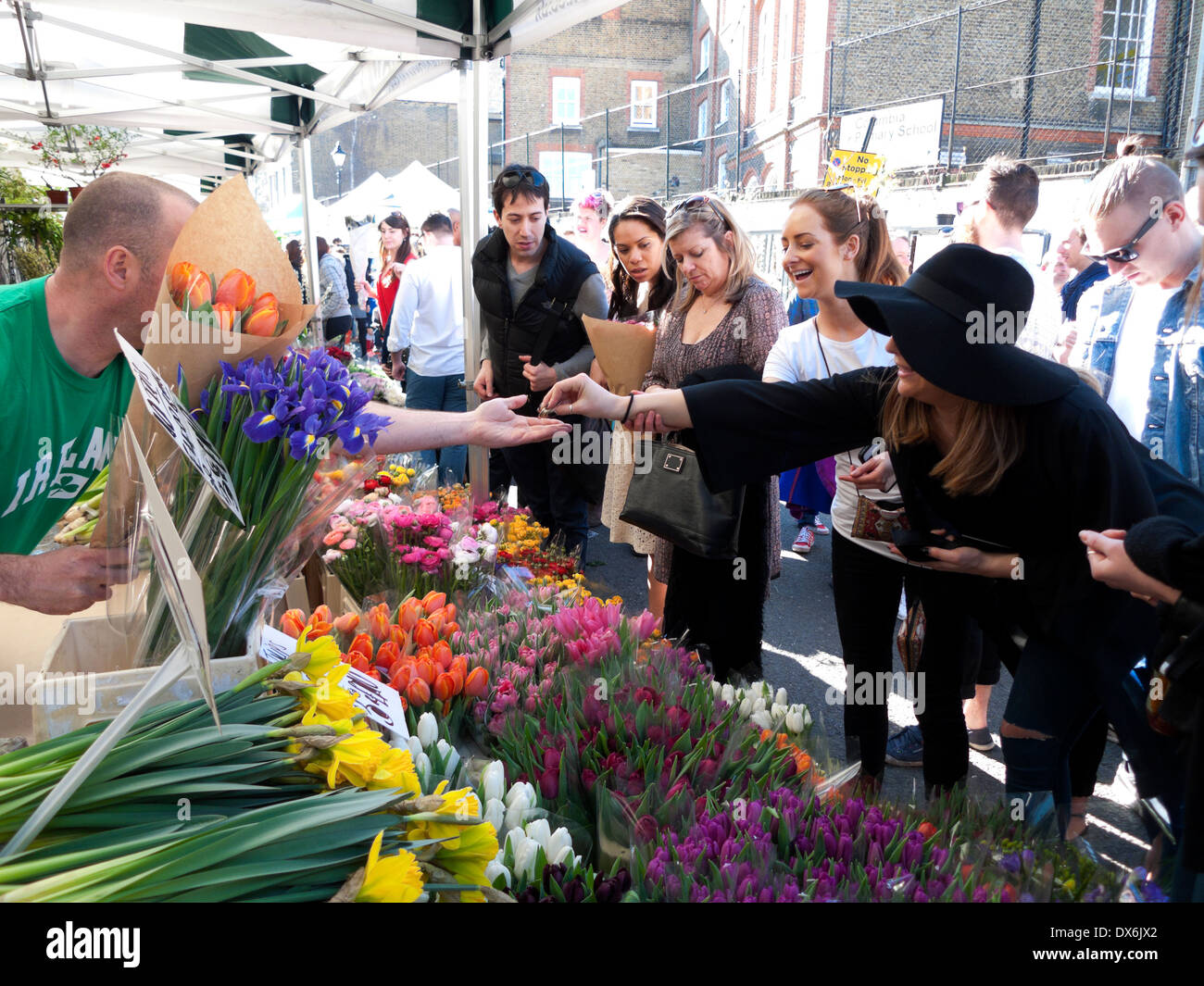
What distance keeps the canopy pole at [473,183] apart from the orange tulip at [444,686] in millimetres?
2415

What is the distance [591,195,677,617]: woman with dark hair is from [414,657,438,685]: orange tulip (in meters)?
2.28

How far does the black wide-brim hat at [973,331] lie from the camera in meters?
1.93

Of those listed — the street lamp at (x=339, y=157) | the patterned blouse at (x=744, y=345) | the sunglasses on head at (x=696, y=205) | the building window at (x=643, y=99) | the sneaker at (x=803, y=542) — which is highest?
the building window at (x=643, y=99)

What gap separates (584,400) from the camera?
2.52 m

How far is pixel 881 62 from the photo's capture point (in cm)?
1862

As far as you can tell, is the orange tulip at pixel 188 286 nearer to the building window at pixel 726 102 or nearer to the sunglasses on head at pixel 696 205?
the sunglasses on head at pixel 696 205

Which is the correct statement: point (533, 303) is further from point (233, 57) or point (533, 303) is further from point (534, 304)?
point (233, 57)

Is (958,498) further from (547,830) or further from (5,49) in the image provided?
(5,49)

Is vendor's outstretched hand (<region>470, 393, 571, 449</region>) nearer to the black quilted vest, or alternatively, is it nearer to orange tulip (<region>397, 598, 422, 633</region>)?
orange tulip (<region>397, 598, 422, 633</region>)

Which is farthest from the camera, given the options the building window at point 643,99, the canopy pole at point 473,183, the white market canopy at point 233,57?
the building window at point 643,99

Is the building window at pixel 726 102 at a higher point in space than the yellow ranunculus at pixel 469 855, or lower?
higher

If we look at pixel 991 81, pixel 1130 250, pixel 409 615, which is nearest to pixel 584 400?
pixel 409 615

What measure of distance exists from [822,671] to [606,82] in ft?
107

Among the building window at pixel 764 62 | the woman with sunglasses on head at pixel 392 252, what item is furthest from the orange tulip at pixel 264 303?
the building window at pixel 764 62
